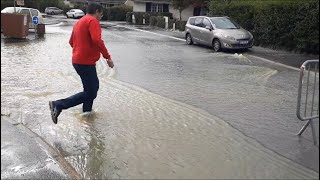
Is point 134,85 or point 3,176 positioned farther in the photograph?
point 134,85

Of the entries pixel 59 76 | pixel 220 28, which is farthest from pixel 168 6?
pixel 59 76

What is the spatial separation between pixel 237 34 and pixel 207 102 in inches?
392

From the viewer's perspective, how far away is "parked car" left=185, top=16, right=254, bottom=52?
17312 millimetres

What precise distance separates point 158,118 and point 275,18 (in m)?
11.8

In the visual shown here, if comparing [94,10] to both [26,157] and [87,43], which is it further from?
[26,157]

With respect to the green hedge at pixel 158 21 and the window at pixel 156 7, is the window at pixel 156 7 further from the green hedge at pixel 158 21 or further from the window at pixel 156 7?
the green hedge at pixel 158 21

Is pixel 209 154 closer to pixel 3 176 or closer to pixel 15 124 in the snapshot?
pixel 3 176

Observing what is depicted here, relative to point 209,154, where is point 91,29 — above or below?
above

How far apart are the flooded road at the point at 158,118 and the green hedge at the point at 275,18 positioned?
1.93 meters

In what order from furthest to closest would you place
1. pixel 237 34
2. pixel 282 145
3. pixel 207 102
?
pixel 237 34 < pixel 207 102 < pixel 282 145

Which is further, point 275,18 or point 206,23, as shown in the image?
point 206,23

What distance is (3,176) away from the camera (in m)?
4.52

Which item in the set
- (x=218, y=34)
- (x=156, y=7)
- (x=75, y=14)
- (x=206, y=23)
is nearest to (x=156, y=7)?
(x=156, y=7)

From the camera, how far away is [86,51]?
6.57 metres
